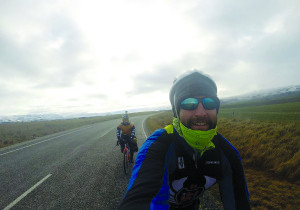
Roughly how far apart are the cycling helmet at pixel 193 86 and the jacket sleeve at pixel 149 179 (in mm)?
504

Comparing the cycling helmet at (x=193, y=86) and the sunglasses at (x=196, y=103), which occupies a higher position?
the cycling helmet at (x=193, y=86)

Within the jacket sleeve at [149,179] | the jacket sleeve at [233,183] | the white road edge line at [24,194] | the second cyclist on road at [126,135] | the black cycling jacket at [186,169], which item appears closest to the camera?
the jacket sleeve at [149,179]

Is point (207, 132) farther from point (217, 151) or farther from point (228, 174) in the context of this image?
point (228, 174)

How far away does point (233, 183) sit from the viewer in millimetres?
1588

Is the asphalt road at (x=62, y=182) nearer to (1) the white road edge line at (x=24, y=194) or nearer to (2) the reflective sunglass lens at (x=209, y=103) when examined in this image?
(1) the white road edge line at (x=24, y=194)

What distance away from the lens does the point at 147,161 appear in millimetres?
1361

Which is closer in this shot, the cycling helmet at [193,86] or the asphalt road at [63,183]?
the cycling helmet at [193,86]

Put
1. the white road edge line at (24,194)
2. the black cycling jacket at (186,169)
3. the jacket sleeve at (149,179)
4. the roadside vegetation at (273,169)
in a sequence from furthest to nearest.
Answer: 1. the white road edge line at (24,194)
2. the roadside vegetation at (273,169)
3. the black cycling jacket at (186,169)
4. the jacket sleeve at (149,179)

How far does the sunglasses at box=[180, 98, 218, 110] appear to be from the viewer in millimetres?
1582

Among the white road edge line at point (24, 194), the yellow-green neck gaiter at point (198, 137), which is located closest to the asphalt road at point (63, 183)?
the white road edge line at point (24, 194)

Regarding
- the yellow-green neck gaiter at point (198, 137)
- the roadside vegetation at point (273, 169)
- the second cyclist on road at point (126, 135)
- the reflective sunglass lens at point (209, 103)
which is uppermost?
the reflective sunglass lens at point (209, 103)

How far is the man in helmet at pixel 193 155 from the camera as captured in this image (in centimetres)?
143

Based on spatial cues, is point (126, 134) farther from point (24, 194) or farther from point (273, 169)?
point (273, 169)

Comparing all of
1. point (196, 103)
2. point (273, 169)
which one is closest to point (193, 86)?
point (196, 103)
